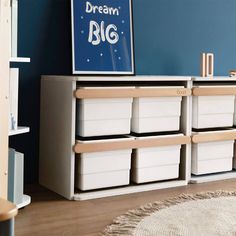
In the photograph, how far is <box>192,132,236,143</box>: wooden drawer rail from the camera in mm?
2748

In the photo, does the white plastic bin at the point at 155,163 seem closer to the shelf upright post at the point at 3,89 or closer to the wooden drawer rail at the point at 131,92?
the wooden drawer rail at the point at 131,92

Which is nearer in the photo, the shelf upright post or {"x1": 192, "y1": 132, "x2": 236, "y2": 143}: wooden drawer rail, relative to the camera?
the shelf upright post

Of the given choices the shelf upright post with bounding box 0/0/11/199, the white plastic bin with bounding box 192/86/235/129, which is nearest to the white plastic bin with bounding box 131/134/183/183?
the white plastic bin with bounding box 192/86/235/129

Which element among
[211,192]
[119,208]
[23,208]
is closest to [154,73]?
[211,192]

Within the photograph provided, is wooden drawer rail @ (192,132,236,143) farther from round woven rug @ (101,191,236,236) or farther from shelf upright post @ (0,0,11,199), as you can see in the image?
shelf upright post @ (0,0,11,199)

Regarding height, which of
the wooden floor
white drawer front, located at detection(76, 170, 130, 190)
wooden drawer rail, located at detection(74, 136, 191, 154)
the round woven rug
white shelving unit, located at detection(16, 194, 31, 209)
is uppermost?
wooden drawer rail, located at detection(74, 136, 191, 154)

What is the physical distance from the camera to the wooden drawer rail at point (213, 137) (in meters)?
2.75

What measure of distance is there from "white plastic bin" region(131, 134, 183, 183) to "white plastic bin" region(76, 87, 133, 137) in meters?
0.15

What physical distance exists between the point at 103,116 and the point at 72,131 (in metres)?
0.20

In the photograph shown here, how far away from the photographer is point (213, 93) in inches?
109

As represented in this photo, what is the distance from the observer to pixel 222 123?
2887 millimetres

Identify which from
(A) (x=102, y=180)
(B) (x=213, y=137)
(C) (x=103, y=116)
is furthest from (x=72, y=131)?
(B) (x=213, y=137)

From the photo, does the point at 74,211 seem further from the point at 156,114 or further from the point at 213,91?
the point at 213,91

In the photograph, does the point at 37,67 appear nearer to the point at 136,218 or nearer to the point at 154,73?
the point at 154,73
